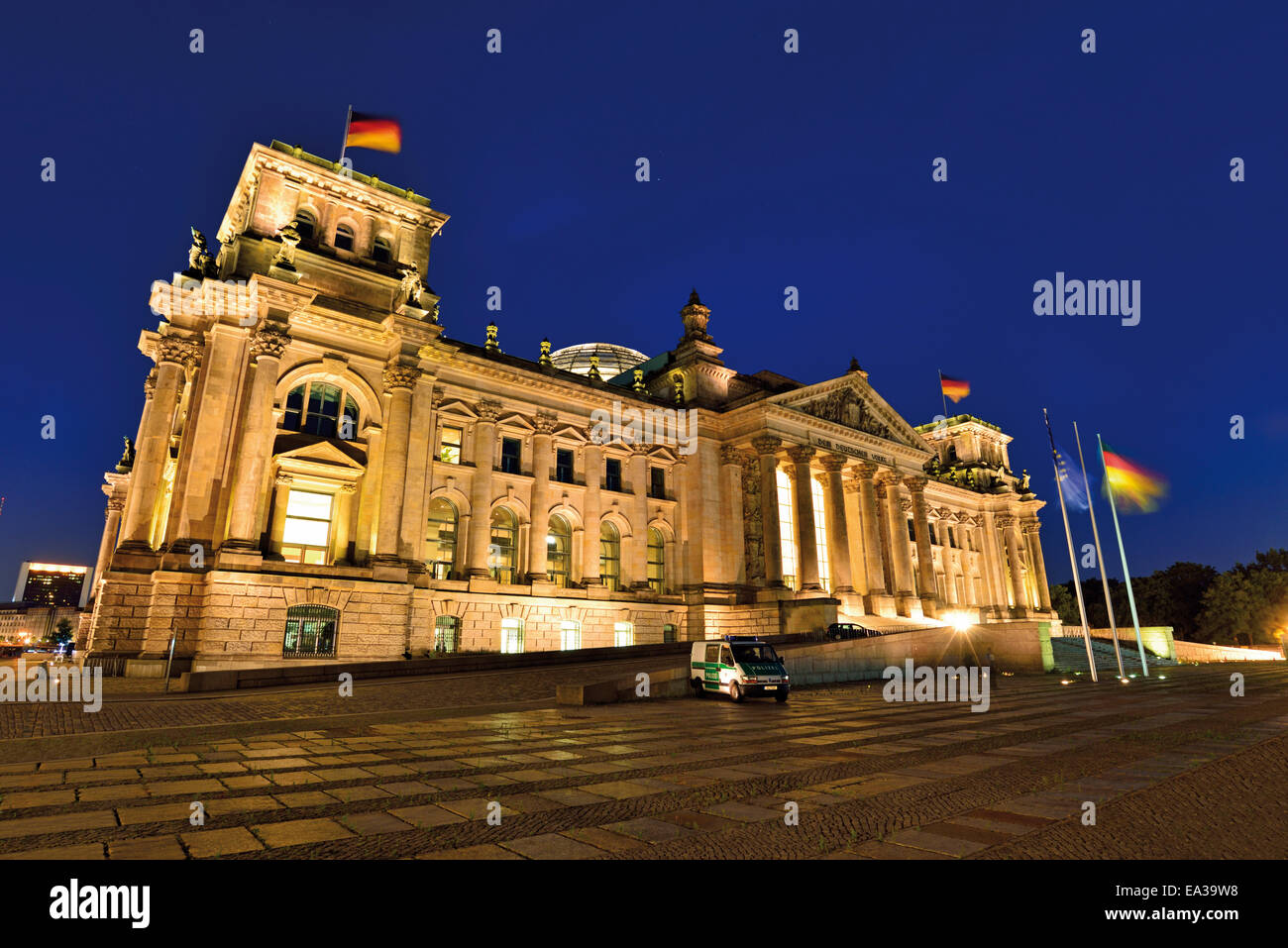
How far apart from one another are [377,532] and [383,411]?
6326 mm

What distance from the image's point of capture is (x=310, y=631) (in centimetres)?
2933

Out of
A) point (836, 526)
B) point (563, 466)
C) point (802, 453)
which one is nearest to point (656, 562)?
point (563, 466)

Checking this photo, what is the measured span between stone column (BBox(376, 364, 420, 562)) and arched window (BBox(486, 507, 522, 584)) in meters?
6.52

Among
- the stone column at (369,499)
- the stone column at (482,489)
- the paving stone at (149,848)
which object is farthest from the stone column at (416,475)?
the paving stone at (149,848)

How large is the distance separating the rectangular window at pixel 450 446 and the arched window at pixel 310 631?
34.0ft

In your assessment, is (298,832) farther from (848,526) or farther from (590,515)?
(848,526)

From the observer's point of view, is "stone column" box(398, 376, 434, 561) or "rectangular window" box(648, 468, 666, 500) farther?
"rectangular window" box(648, 468, 666, 500)

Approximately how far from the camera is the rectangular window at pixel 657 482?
45.9 metres

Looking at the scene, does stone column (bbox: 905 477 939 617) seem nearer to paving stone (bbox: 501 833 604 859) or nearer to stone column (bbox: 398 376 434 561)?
stone column (bbox: 398 376 434 561)

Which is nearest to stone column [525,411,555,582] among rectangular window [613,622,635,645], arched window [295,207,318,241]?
rectangular window [613,622,635,645]

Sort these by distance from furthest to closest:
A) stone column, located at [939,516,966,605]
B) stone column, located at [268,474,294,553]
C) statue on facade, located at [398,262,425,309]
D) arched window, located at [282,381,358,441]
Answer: stone column, located at [939,516,966,605] < statue on facade, located at [398,262,425,309] < arched window, located at [282,381,358,441] < stone column, located at [268,474,294,553]

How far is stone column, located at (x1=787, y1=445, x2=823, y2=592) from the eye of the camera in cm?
4547

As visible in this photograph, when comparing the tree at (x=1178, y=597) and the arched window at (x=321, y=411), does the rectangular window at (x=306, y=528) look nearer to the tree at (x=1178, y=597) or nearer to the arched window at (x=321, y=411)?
the arched window at (x=321, y=411)

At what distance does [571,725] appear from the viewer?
46.6 feet
